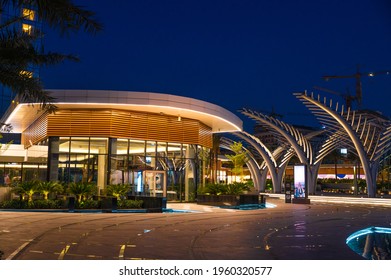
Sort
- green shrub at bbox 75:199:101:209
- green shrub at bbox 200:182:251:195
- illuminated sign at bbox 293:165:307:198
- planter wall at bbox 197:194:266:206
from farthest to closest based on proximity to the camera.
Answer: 1. illuminated sign at bbox 293:165:307:198
2. green shrub at bbox 200:182:251:195
3. planter wall at bbox 197:194:266:206
4. green shrub at bbox 75:199:101:209

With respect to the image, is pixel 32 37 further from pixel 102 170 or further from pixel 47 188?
pixel 102 170

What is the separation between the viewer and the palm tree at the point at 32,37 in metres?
7.61

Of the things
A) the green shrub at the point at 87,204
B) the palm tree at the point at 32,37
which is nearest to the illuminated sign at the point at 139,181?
Result: the green shrub at the point at 87,204

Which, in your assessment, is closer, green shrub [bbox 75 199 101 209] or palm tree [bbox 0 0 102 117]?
palm tree [bbox 0 0 102 117]

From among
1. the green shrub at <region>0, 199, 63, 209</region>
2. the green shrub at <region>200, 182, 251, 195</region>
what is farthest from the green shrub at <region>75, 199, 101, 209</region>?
the green shrub at <region>200, 182, 251, 195</region>

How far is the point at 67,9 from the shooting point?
25.1 ft

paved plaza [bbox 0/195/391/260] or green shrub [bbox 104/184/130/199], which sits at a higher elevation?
green shrub [bbox 104/184/130/199]

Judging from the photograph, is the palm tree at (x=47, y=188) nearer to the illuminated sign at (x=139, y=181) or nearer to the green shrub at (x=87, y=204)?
the green shrub at (x=87, y=204)

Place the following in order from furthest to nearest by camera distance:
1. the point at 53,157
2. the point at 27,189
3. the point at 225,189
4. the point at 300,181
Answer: the point at 300,181
the point at 225,189
the point at 53,157
the point at 27,189

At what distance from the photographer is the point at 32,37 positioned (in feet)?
36.8

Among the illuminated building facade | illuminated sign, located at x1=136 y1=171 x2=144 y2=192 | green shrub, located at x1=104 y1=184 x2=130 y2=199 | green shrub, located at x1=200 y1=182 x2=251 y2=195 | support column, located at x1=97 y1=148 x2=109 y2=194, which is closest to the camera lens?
green shrub, located at x1=104 y1=184 x2=130 y2=199

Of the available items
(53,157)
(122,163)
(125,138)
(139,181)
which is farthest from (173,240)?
(53,157)

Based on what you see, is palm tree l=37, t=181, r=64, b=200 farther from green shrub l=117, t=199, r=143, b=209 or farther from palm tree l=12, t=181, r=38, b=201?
green shrub l=117, t=199, r=143, b=209

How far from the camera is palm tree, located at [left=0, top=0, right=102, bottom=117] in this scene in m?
7.61
